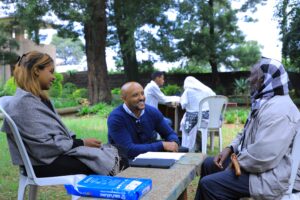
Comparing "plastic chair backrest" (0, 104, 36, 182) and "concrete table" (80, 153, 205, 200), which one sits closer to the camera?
"concrete table" (80, 153, 205, 200)

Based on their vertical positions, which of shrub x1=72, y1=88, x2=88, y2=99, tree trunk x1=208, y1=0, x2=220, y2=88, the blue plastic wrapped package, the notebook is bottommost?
shrub x1=72, y1=88, x2=88, y2=99

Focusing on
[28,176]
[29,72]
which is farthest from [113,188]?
[29,72]

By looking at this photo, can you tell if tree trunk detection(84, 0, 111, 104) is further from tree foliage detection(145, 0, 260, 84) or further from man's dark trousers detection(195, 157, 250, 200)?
man's dark trousers detection(195, 157, 250, 200)

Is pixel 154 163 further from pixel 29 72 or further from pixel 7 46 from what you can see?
pixel 7 46

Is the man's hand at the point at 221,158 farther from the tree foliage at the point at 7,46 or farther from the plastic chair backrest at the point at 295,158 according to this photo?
the tree foliage at the point at 7,46

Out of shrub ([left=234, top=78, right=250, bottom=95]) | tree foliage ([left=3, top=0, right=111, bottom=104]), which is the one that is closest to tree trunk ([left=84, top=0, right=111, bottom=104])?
tree foliage ([left=3, top=0, right=111, bottom=104])

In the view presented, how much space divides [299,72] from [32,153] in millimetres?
18072

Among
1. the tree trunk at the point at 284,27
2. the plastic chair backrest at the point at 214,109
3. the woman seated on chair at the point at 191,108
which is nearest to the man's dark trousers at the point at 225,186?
the plastic chair backrest at the point at 214,109

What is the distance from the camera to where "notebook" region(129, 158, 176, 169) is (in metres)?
2.59

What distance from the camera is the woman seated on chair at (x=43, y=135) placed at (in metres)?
2.68

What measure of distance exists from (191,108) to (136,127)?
134 inches

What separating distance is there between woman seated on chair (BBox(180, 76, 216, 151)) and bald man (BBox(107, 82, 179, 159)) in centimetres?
306

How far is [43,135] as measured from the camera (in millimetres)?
2676

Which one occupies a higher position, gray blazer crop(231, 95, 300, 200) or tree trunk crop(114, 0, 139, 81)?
tree trunk crop(114, 0, 139, 81)
